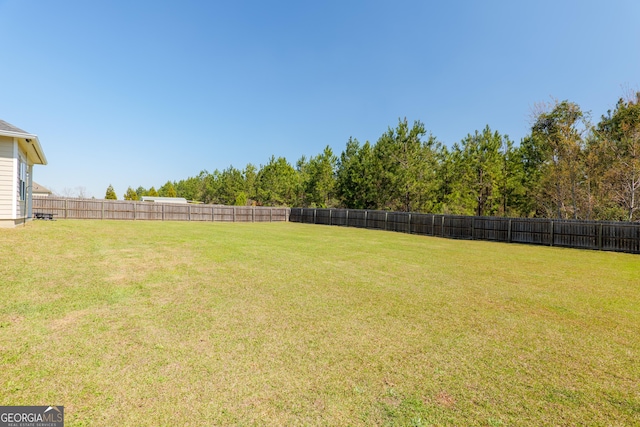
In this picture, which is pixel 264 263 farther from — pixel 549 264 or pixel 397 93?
pixel 397 93

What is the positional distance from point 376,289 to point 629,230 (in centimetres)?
1521

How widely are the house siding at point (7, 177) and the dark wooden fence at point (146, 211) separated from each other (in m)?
12.8

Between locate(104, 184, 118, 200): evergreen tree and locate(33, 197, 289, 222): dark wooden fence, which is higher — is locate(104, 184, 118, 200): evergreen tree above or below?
above

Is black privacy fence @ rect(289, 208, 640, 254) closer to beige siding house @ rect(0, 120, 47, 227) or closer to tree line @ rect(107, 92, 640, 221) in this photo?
tree line @ rect(107, 92, 640, 221)

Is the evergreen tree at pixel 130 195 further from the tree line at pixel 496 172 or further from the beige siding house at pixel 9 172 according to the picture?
the beige siding house at pixel 9 172

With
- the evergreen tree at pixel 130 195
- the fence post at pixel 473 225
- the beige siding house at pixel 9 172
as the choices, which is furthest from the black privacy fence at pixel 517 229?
the evergreen tree at pixel 130 195

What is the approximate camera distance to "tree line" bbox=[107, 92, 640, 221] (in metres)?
18.6

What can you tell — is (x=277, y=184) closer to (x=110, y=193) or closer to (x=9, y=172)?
(x=9, y=172)

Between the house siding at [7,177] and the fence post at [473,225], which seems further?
the fence post at [473,225]

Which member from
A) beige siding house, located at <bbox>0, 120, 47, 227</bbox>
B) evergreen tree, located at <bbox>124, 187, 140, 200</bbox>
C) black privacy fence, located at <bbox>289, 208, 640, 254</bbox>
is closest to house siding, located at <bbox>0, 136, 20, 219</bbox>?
beige siding house, located at <bbox>0, 120, 47, 227</bbox>

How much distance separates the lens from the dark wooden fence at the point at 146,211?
21.8 meters

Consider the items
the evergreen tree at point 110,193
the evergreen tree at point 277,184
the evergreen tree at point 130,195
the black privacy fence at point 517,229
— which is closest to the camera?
the black privacy fence at point 517,229

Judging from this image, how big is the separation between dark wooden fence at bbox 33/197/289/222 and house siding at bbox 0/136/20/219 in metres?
12.8

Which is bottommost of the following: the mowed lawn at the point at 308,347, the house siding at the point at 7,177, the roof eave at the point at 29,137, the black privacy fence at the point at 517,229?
the mowed lawn at the point at 308,347
